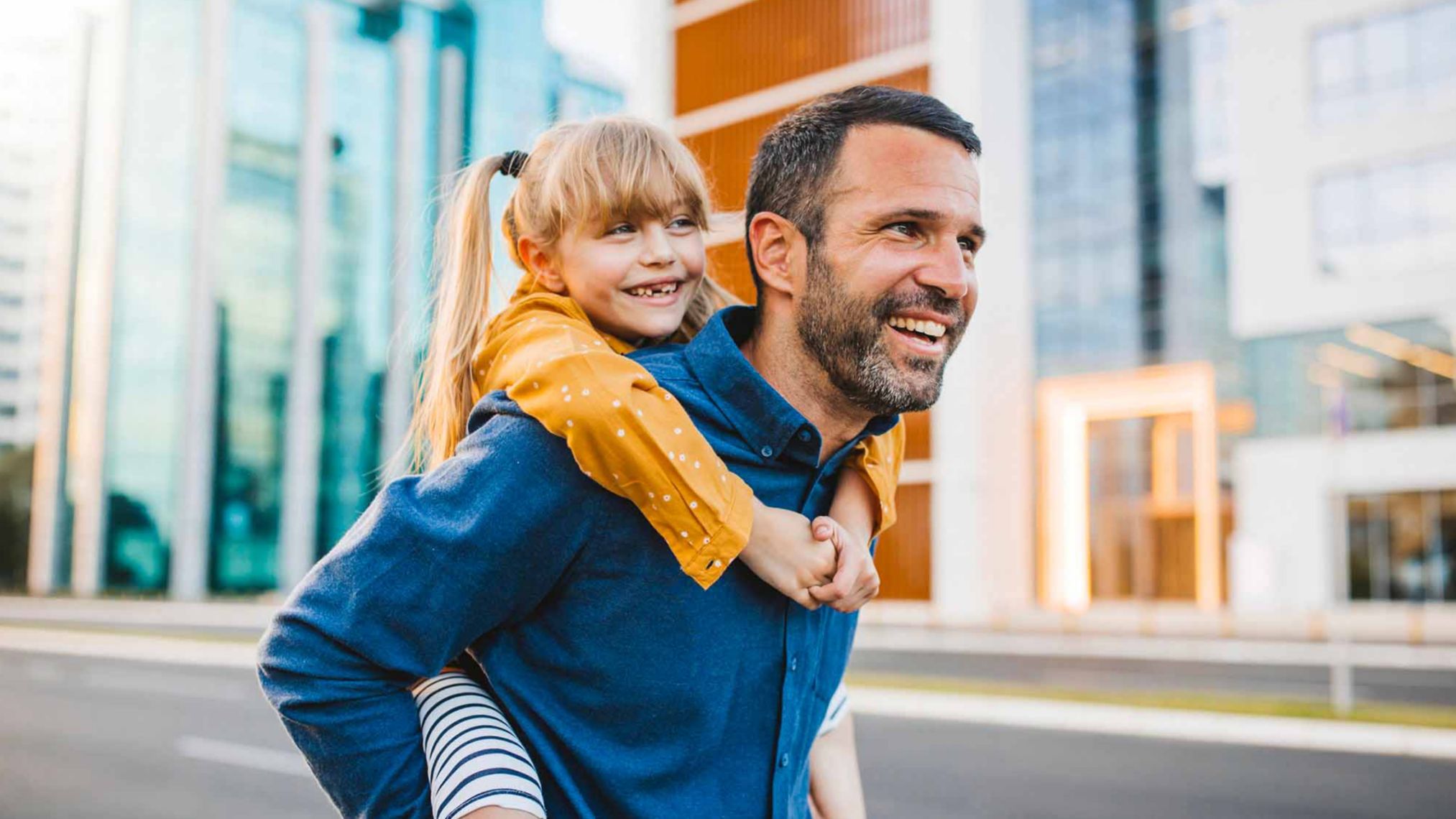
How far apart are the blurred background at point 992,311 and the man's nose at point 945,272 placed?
447 inches

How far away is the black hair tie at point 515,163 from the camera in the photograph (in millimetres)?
2246

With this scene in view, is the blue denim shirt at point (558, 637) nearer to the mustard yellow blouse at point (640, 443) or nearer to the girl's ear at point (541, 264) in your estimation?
the mustard yellow blouse at point (640, 443)

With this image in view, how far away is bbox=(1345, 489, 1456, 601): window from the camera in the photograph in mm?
29344

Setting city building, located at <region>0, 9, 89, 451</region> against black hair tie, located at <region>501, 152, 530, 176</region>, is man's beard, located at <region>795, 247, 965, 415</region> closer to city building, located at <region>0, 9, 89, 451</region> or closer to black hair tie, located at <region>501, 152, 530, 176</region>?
black hair tie, located at <region>501, 152, 530, 176</region>

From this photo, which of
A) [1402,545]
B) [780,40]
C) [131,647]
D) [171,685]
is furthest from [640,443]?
[780,40]

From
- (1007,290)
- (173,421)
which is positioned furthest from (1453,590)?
(173,421)

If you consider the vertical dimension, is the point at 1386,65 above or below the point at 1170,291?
above

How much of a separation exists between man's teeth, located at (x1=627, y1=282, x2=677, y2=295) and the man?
1.61 feet

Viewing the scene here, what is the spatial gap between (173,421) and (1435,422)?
132 feet

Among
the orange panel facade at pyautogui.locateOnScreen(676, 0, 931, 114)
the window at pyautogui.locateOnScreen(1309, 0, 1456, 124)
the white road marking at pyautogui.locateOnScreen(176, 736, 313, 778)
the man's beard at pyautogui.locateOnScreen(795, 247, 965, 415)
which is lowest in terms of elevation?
the white road marking at pyautogui.locateOnScreen(176, 736, 313, 778)

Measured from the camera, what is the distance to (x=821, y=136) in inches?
65.4

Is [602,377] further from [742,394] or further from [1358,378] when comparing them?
[1358,378]

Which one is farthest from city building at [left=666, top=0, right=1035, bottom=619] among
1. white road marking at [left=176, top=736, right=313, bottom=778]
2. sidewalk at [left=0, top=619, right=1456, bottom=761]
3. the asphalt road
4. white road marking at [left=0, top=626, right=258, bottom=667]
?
white road marking at [left=176, top=736, right=313, bottom=778]

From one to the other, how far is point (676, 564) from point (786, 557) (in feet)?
0.48
